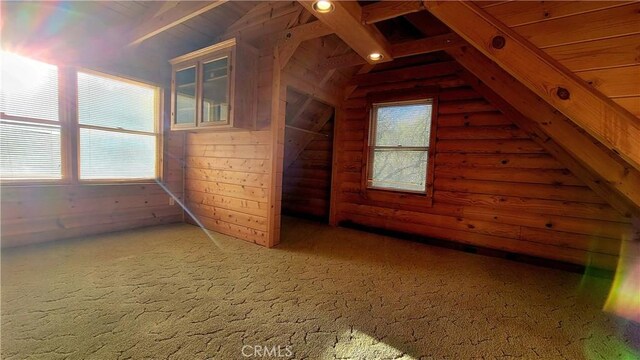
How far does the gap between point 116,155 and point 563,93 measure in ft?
13.4

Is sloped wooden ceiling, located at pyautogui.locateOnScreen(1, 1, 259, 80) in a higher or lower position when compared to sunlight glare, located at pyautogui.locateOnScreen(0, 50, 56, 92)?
higher

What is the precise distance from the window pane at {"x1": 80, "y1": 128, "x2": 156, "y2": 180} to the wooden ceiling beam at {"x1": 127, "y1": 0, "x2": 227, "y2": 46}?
1.10m

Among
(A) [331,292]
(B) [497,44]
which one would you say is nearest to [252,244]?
(A) [331,292]

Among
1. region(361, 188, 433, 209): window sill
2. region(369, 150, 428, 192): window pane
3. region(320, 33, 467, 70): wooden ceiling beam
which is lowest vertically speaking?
region(361, 188, 433, 209): window sill

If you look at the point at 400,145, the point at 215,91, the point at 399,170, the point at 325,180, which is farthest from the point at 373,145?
the point at 215,91

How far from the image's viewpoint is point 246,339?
135 cm

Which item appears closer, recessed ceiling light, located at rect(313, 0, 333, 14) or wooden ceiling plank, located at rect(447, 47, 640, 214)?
recessed ceiling light, located at rect(313, 0, 333, 14)

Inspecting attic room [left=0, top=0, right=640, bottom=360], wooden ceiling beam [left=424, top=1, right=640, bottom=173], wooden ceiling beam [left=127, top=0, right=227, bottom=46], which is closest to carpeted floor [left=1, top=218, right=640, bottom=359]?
attic room [left=0, top=0, right=640, bottom=360]

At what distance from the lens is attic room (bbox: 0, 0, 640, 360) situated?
129cm

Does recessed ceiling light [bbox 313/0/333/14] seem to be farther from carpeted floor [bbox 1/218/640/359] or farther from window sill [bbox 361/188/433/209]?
window sill [bbox 361/188/433/209]

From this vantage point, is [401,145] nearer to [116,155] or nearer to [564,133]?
[564,133]

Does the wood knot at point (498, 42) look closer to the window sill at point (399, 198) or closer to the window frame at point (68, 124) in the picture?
the window sill at point (399, 198)

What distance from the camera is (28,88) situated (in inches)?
96.3

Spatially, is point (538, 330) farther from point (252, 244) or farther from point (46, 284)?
point (46, 284)
